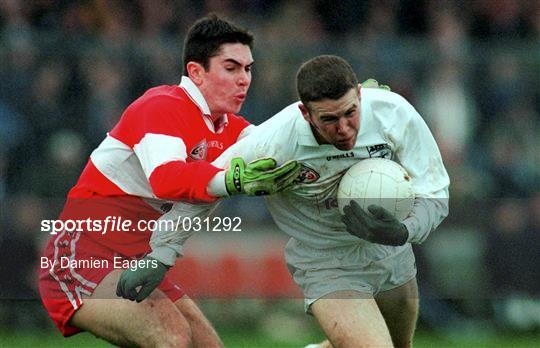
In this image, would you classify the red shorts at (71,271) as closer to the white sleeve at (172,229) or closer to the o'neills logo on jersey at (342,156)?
the white sleeve at (172,229)

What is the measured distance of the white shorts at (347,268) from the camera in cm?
639

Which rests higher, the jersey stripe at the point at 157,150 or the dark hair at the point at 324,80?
the dark hair at the point at 324,80

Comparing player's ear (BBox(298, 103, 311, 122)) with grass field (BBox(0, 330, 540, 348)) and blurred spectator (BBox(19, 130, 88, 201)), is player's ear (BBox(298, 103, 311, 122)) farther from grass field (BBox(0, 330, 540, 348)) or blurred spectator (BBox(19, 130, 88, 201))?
blurred spectator (BBox(19, 130, 88, 201))

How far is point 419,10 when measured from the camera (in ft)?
41.7

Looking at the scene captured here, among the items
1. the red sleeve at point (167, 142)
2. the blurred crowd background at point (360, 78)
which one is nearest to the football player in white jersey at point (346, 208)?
the red sleeve at point (167, 142)

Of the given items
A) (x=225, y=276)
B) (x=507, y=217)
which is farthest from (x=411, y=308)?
(x=507, y=217)

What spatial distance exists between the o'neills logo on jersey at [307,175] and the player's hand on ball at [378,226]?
0.32 metres

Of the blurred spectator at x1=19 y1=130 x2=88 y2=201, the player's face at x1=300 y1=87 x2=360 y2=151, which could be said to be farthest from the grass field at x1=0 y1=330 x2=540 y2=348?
the player's face at x1=300 y1=87 x2=360 y2=151

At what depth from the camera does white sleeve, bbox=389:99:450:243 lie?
618 centimetres

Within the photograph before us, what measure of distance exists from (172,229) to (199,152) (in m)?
0.53

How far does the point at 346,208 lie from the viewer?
20.1 feet

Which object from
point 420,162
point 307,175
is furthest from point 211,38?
point 420,162

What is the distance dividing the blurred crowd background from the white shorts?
11.6 feet

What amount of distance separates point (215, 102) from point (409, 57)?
190 inches
